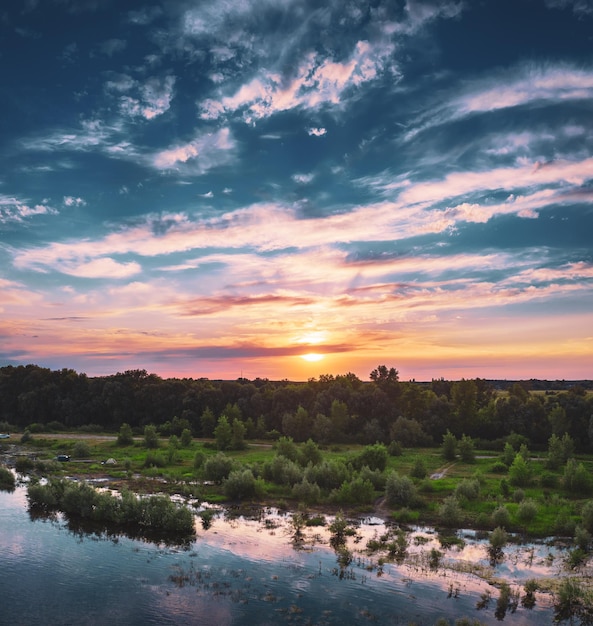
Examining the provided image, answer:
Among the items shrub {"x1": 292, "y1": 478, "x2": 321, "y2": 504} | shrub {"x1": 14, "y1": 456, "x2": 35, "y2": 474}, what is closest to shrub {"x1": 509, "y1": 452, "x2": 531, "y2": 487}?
shrub {"x1": 292, "y1": 478, "x2": 321, "y2": 504}

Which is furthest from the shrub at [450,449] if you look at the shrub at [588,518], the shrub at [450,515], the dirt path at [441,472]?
the shrub at [588,518]

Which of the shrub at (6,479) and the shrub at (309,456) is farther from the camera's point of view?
the shrub at (309,456)

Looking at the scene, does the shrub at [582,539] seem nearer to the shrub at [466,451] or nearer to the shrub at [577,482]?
the shrub at [577,482]

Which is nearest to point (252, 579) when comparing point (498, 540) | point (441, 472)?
point (498, 540)

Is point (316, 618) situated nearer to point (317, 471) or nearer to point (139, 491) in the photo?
point (317, 471)

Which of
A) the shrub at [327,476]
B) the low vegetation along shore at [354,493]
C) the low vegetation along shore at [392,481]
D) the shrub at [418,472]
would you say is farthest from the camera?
the shrub at [418,472]

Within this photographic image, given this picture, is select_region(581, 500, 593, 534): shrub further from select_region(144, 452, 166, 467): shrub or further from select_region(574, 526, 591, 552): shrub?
select_region(144, 452, 166, 467): shrub

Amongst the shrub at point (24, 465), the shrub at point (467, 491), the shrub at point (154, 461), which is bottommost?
the shrub at point (24, 465)

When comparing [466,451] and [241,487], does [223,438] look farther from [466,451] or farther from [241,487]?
[466,451]
